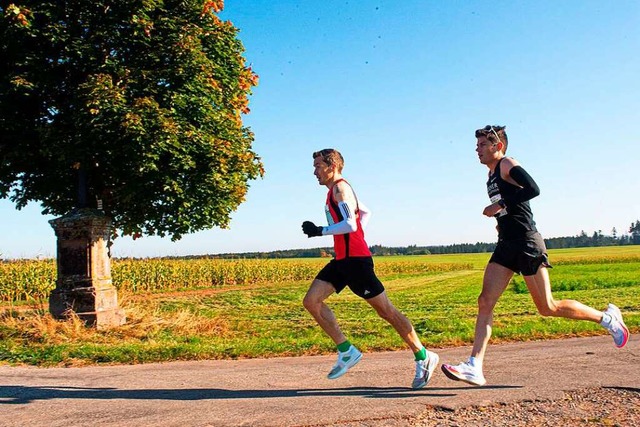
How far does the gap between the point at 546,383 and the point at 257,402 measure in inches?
99.4

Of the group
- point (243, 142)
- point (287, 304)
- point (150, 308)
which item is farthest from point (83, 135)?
point (287, 304)

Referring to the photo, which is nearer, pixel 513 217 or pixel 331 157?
pixel 513 217

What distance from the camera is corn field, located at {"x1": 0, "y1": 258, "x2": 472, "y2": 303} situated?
2422cm

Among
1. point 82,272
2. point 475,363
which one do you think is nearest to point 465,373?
point 475,363

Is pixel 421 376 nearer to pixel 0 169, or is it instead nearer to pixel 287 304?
pixel 0 169

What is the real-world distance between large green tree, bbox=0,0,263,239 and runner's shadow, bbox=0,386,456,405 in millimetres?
5570

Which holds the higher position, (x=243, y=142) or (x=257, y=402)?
(x=243, y=142)

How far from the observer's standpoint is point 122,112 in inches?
379

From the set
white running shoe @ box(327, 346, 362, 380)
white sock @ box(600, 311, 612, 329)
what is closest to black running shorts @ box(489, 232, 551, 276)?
white sock @ box(600, 311, 612, 329)

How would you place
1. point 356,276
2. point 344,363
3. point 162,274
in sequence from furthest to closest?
point 162,274 → point 344,363 → point 356,276

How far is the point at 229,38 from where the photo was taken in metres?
12.0

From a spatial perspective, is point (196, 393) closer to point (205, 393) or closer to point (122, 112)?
point (205, 393)

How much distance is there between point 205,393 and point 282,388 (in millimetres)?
675

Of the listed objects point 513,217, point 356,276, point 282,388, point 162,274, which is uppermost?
point 513,217
